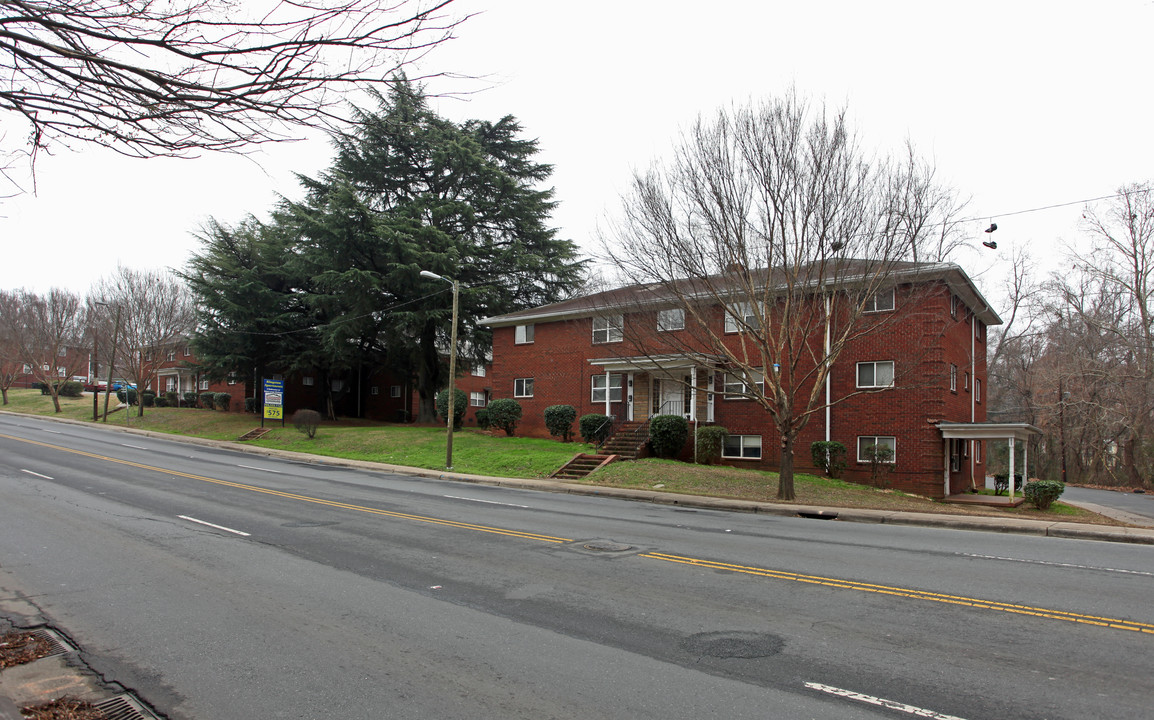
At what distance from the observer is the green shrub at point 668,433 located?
87.2 feet

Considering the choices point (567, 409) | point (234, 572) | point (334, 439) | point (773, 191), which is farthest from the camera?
point (334, 439)

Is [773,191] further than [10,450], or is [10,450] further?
[10,450]

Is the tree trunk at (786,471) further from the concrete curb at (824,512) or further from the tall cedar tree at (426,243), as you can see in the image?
the tall cedar tree at (426,243)

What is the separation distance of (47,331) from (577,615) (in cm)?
6798

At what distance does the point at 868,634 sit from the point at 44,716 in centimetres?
625

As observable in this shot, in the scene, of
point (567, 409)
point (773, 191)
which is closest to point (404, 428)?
point (567, 409)

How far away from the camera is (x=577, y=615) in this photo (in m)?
6.72

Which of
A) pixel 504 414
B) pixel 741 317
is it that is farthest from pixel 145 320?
pixel 741 317

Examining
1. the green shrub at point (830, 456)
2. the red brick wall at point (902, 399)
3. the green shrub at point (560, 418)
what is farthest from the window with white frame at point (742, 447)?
the green shrub at point (560, 418)

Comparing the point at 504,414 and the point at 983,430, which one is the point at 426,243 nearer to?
the point at 504,414

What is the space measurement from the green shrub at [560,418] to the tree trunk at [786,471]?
1287cm

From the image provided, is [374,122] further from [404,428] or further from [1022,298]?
[1022,298]

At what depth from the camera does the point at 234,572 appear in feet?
27.9

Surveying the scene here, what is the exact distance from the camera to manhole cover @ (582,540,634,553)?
10227mm
